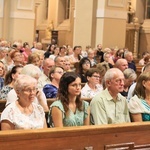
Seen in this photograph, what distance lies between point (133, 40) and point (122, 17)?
9.89 feet

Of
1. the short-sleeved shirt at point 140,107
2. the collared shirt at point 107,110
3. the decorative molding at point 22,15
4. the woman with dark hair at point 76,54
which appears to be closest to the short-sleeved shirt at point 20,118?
the collared shirt at point 107,110

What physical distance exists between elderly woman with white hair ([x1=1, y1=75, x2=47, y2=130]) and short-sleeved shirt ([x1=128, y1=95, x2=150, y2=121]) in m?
1.07

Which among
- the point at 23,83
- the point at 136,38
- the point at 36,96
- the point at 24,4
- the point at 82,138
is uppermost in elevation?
the point at 24,4

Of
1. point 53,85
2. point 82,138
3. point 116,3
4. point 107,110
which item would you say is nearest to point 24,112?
point 82,138

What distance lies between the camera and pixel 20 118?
4211mm

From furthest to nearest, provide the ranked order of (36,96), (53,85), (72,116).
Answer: (53,85)
(36,96)
(72,116)

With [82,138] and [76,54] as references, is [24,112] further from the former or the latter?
[76,54]

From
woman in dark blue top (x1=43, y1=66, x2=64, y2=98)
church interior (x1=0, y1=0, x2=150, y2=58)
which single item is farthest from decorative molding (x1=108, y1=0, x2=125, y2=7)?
woman in dark blue top (x1=43, y1=66, x2=64, y2=98)

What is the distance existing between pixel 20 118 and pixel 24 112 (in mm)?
105

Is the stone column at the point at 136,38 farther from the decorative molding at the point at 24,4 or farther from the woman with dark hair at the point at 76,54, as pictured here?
the woman with dark hair at the point at 76,54

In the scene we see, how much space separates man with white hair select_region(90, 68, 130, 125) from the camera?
482cm

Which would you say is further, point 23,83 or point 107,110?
point 107,110

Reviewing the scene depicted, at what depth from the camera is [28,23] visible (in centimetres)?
1809

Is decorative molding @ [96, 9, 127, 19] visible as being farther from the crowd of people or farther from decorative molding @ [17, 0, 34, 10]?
the crowd of people
